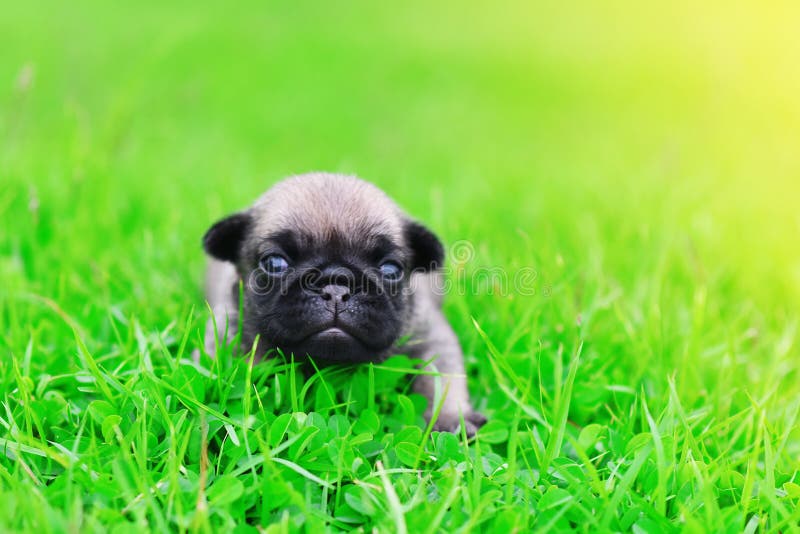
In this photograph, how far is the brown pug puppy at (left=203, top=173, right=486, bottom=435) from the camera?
12.1 ft

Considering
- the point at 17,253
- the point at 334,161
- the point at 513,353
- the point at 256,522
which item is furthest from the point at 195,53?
the point at 256,522

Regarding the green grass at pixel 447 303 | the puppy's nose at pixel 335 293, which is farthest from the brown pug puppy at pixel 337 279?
the green grass at pixel 447 303

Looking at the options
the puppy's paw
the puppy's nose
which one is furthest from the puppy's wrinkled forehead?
the puppy's paw

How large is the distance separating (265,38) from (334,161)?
6.94 meters

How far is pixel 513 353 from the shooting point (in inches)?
174

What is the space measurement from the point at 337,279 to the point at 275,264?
432mm

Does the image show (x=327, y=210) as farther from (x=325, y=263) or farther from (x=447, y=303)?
(x=447, y=303)

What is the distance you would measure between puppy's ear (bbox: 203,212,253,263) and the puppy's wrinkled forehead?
0.09 meters

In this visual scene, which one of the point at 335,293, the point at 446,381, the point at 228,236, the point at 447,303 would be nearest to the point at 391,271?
the point at 335,293

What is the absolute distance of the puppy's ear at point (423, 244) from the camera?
4406mm

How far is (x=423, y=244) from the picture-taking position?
445 cm

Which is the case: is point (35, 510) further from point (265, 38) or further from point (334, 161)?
point (265, 38)

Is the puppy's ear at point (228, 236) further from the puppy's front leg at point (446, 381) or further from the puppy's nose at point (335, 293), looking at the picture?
the puppy's front leg at point (446, 381)

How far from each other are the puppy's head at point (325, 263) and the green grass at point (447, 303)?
0.75 ft
